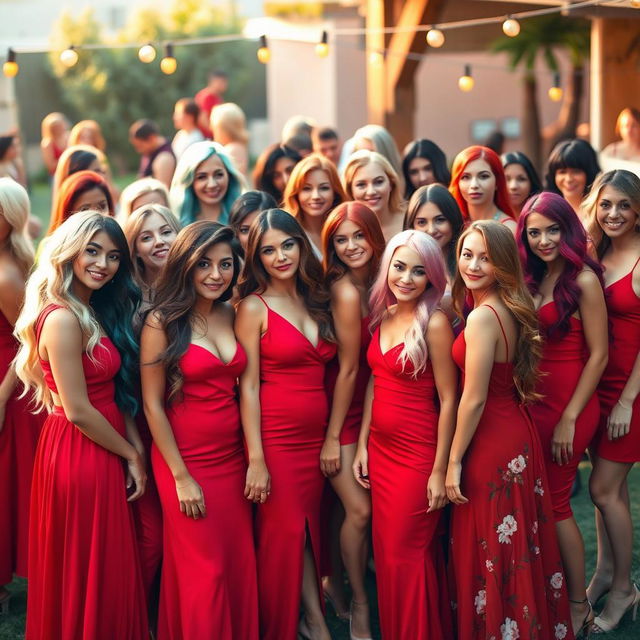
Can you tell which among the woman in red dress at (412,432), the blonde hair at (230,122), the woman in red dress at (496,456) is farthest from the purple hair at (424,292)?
the blonde hair at (230,122)

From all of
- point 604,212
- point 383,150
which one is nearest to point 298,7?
point 383,150

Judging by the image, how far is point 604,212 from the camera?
4270 millimetres

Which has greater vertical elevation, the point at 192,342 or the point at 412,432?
the point at 192,342

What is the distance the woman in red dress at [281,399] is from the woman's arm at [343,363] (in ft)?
0.16

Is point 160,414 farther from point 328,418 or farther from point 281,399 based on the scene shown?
point 328,418

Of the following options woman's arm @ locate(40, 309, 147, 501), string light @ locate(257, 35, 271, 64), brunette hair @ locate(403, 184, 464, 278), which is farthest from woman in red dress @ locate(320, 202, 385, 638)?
string light @ locate(257, 35, 271, 64)

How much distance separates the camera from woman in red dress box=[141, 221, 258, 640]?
3.78m

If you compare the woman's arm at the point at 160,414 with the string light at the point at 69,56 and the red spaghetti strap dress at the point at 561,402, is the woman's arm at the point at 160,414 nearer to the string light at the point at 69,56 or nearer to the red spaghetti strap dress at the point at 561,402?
the red spaghetti strap dress at the point at 561,402

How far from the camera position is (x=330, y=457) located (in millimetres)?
4121

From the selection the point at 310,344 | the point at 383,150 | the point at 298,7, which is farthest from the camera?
the point at 298,7

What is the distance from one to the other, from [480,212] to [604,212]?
3.45 feet

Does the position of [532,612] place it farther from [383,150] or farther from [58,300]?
[383,150]

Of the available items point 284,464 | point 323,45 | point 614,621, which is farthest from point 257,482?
point 323,45

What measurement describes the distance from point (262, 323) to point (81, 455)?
941 millimetres
